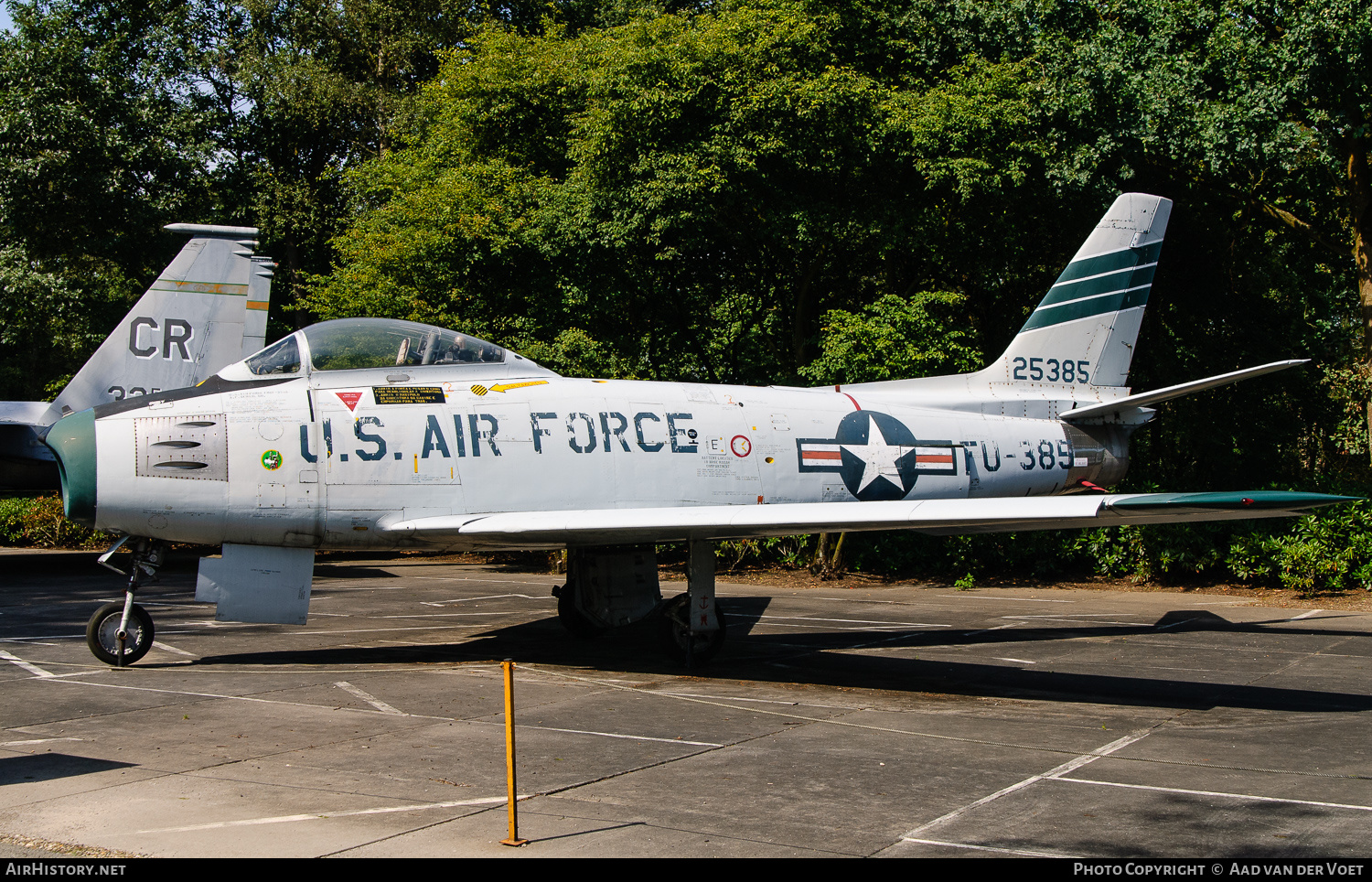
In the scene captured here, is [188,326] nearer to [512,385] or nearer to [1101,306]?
[512,385]

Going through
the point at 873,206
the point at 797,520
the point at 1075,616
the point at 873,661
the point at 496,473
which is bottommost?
the point at 1075,616

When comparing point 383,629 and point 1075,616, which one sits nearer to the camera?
point 383,629

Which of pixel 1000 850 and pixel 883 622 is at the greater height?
pixel 1000 850

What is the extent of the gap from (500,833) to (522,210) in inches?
788

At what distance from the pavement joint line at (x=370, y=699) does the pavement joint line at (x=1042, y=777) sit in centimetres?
450

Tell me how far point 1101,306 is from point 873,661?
278 inches

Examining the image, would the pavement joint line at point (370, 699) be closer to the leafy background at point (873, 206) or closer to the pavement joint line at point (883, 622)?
the pavement joint line at point (883, 622)

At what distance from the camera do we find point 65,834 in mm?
5219

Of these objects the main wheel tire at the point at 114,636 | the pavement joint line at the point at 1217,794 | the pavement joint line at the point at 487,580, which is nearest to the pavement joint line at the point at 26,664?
the main wheel tire at the point at 114,636

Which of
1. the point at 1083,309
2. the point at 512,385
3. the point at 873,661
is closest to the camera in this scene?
the point at 512,385

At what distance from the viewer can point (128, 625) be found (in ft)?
33.8

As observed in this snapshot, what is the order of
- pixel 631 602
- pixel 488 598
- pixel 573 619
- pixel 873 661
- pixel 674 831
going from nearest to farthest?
pixel 674 831 < pixel 873 661 < pixel 631 602 < pixel 573 619 < pixel 488 598

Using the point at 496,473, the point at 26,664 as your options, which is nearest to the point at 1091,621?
the point at 496,473

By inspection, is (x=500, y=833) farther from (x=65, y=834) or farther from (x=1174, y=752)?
(x=1174, y=752)
